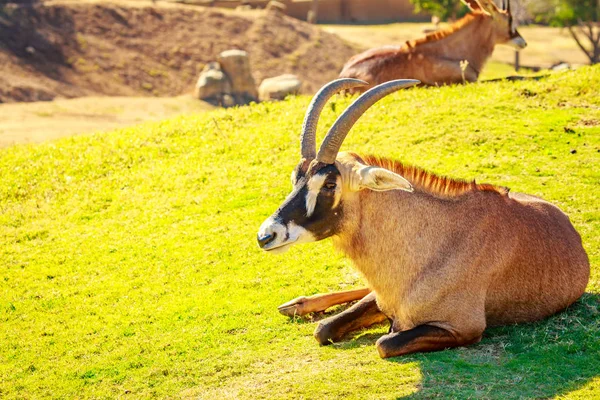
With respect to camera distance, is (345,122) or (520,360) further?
(345,122)

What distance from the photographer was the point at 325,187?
26.9ft

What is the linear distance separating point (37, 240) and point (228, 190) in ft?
9.70

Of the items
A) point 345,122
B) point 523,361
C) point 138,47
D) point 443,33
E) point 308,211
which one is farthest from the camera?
point 138,47

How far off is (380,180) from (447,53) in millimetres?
11604

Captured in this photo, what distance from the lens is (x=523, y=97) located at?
15.7 meters

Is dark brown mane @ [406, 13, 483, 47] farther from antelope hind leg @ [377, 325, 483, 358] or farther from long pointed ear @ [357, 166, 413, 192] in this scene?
antelope hind leg @ [377, 325, 483, 358]

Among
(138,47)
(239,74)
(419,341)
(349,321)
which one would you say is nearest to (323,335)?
(349,321)

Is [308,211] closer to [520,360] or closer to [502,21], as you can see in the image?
[520,360]

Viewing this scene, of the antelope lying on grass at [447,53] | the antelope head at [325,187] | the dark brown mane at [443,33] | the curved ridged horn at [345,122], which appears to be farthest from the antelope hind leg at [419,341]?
the dark brown mane at [443,33]

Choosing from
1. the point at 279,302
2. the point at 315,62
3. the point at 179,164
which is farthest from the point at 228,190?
the point at 315,62

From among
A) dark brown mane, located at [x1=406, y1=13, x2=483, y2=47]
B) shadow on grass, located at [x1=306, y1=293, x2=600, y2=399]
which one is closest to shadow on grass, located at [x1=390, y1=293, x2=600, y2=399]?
shadow on grass, located at [x1=306, y1=293, x2=600, y2=399]

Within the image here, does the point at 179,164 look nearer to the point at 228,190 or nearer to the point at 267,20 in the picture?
the point at 228,190

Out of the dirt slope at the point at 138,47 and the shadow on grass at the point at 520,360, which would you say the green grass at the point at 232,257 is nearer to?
the shadow on grass at the point at 520,360

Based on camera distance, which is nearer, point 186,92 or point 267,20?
point 186,92
